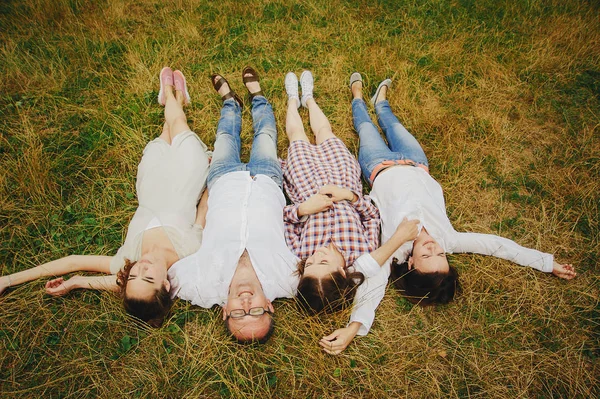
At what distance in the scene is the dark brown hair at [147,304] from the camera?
10.7 ft

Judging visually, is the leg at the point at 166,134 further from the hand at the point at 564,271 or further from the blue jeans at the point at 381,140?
the hand at the point at 564,271

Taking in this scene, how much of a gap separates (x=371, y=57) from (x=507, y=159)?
3.03m

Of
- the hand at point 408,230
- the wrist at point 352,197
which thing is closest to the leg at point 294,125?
the wrist at point 352,197

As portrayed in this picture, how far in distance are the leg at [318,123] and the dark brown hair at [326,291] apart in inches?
88.7

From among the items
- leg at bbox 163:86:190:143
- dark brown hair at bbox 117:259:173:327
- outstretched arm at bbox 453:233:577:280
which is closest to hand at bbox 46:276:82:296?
dark brown hair at bbox 117:259:173:327

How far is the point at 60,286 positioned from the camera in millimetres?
3660

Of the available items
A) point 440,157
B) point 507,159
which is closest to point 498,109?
point 507,159

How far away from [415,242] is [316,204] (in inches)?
51.3

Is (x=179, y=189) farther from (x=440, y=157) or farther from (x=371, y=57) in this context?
(x=371, y=57)

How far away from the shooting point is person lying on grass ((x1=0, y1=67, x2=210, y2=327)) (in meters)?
3.31

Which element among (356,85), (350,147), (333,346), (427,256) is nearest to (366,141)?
(350,147)

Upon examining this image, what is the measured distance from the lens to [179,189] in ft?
12.9

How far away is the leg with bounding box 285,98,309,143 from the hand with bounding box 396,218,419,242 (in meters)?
1.96

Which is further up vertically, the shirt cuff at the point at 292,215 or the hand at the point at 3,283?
the shirt cuff at the point at 292,215
